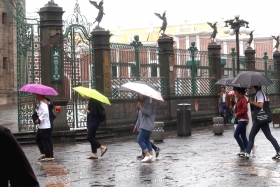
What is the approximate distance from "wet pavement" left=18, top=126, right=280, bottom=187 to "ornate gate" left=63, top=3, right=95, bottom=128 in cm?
242

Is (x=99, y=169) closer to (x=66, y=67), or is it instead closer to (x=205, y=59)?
(x=66, y=67)

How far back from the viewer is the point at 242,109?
12648mm

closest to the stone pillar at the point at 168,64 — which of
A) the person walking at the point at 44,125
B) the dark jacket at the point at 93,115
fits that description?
the dark jacket at the point at 93,115

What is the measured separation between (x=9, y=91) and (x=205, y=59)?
2243cm

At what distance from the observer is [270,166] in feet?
37.1

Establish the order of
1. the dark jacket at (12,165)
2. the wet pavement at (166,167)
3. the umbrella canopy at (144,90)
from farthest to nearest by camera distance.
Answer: the umbrella canopy at (144,90) < the wet pavement at (166,167) < the dark jacket at (12,165)

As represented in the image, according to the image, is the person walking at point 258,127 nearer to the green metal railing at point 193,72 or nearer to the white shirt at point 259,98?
the white shirt at point 259,98

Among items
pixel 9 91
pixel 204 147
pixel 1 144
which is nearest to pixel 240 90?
pixel 204 147

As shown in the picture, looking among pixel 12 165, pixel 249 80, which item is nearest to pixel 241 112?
pixel 249 80

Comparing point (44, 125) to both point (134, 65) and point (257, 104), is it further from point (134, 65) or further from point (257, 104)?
point (134, 65)

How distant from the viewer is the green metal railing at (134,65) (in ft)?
65.6

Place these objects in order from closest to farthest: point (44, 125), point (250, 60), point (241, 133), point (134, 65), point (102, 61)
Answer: point (241, 133) < point (44, 125) < point (102, 61) < point (134, 65) < point (250, 60)

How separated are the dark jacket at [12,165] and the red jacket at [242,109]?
31.6 ft

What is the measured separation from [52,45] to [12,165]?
14.9 meters
